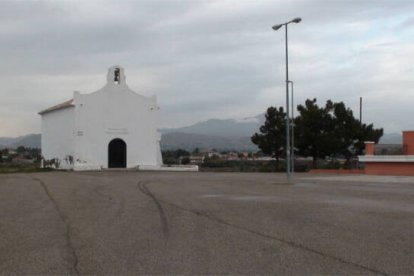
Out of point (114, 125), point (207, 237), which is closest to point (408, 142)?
point (114, 125)

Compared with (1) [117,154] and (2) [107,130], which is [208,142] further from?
(2) [107,130]

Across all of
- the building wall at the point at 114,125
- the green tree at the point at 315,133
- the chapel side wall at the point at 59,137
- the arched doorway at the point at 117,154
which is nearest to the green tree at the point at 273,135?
the green tree at the point at 315,133

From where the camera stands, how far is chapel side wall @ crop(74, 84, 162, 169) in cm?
4933

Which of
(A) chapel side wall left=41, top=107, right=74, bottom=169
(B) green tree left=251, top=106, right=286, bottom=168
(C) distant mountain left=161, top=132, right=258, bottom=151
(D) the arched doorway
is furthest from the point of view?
(C) distant mountain left=161, top=132, right=258, bottom=151

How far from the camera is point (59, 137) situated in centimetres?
5262

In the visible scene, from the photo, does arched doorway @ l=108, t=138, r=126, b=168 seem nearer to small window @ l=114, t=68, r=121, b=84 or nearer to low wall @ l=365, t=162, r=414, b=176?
small window @ l=114, t=68, r=121, b=84

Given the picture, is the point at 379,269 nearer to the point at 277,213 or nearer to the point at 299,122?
the point at 277,213

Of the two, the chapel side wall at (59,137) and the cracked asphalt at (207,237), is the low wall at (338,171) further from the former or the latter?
the cracked asphalt at (207,237)

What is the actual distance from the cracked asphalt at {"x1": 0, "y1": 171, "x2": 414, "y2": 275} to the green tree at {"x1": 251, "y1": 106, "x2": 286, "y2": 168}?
41854 millimetres

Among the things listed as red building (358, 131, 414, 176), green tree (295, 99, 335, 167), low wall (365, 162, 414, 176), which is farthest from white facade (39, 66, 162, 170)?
low wall (365, 162, 414, 176)

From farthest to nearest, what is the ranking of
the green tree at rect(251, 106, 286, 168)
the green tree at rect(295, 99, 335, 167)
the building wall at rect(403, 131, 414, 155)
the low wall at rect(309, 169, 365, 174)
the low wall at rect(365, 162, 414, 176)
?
1. the green tree at rect(251, 106, 286, 168)
2. the green tree at rect(295, 99, 335, 167)
3. the low wall at rect(309, 169, 365, 174)
4. the building wall at rect(403, 131, 414, 155)
5. the low wall at rect(365, 162, 414, 176)

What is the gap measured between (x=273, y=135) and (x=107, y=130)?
1835cm

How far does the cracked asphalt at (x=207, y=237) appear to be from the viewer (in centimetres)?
818

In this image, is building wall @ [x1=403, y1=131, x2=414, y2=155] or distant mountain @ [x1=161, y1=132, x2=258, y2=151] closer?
building wall @ [x1=403, y1=131, x2=414, y2=155]
